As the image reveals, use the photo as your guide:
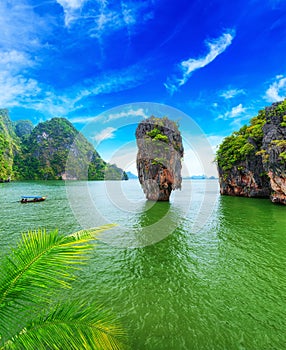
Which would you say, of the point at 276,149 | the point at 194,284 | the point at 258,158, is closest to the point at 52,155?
the point at 258,158

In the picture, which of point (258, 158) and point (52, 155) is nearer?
point (258, 158)

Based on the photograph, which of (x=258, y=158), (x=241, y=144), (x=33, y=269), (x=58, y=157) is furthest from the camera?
(x=58, y=157)

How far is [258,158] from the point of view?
25.5m

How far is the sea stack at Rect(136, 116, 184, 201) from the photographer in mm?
23953

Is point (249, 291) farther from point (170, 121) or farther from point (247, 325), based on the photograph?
point (170, 121)

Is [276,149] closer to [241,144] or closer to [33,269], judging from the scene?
[241,144]

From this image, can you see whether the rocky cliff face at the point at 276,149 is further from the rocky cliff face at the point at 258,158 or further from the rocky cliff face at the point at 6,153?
the rocky cliff face at the point at 6,153

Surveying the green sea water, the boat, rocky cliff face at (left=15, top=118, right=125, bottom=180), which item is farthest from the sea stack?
rocky cliff face at (left=15, top=118, right=125, bottom=180)

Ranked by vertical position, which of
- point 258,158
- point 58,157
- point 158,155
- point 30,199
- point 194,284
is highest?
point 58,157

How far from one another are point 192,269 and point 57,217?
48.9ft

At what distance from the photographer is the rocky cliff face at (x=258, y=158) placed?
20.0 m

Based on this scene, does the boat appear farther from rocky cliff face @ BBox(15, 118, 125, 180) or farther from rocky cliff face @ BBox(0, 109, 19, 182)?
rocky cliff face @ BBox(15, 118, 125, 180)

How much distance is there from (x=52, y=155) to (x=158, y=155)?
88.1 m

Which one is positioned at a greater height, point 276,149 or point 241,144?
point 241,144
